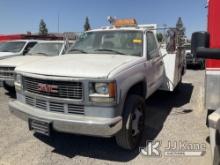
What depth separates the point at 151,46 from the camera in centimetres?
548

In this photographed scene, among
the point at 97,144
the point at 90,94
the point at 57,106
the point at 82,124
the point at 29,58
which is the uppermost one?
the point at 29,58

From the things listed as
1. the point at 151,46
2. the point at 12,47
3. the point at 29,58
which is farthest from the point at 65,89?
the point at 12,47

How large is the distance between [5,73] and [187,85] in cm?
652

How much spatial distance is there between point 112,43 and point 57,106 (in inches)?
76.5

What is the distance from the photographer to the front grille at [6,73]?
7.27 m

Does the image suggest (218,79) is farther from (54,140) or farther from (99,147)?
(54,140)

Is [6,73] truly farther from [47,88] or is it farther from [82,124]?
[82,124]

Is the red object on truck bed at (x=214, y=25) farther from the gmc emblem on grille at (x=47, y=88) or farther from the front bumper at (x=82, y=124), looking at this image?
the gmc emblem on grille at (x=47, y=88)

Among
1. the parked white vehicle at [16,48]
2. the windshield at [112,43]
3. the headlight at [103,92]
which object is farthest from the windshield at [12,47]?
the headlight at [103,92]

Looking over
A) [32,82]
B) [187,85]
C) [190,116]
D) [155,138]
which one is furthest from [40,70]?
[187,85]

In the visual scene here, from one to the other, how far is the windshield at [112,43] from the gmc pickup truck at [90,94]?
0.02 metres

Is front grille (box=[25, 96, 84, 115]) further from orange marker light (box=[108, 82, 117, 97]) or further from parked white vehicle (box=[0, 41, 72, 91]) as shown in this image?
parked white vehicle (box=[0, 41, 72, 91])

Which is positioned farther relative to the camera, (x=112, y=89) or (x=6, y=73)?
(x=6, y=73)

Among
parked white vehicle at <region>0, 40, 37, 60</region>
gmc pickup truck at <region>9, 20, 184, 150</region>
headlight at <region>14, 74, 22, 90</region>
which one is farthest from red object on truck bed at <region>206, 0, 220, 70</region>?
parked white vehicle at <region>0, 40, 37, 60</region>
